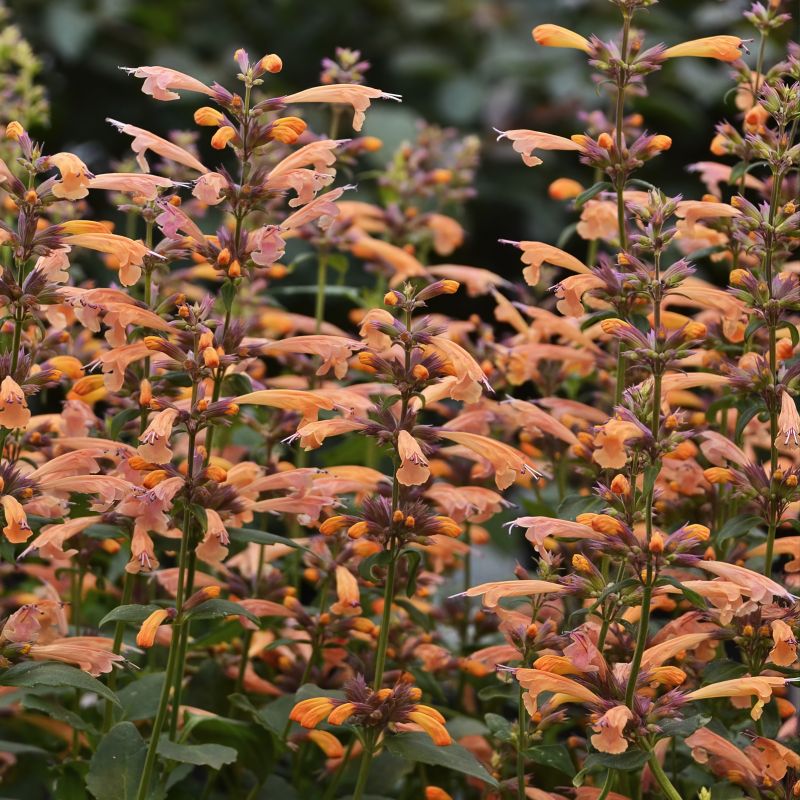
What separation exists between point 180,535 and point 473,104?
3.57m

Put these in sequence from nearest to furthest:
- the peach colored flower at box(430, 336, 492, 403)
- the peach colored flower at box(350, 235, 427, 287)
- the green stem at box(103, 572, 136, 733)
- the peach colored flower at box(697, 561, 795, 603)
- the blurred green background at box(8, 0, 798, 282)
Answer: the peach colored flower at box(697, 561, 795, 603) < the peach colored flower at box(430, 336, 492, 403) < the green stem at box(103, 572, 136, 733) < the peach colored flower at box(350, 235, 427, 287) < the blurred green background at box(8, 0, 798, 282)

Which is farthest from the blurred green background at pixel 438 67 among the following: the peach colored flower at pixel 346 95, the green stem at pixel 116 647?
the green stem at pixel 116 647

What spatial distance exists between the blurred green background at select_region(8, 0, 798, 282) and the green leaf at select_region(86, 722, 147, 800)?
3.15m

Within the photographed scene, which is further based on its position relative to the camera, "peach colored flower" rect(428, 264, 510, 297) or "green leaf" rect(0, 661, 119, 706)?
"peach colored flower" rect(428, 264, 510, 297)

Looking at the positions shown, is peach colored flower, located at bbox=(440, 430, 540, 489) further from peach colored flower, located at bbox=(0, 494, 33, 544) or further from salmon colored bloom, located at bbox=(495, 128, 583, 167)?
peach colored flower, located at bbox=(0, 494, 33, 544)

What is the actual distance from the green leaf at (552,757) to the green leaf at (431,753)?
0.09 m

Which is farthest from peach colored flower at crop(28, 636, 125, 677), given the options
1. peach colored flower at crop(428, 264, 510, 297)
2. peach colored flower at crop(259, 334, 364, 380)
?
peach colored flower at crop(428, 264, 510, 297)

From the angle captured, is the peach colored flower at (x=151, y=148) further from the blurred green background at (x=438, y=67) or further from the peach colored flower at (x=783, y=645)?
the blurred green background at (x=438, y=67)

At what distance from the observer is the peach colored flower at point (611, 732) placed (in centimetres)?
166

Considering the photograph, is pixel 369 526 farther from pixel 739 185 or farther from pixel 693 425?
pixel 739 185

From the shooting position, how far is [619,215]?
2.07 metres

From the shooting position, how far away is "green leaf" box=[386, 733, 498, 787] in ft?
5.99

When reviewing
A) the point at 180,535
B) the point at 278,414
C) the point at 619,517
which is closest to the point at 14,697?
the point at 180,535

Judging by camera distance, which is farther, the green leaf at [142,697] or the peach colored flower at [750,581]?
the green leaf at [142,697]
